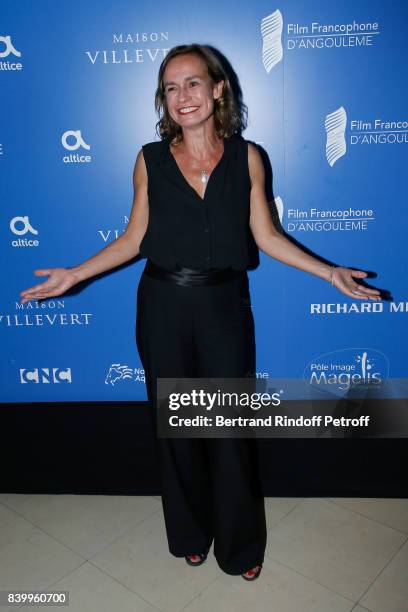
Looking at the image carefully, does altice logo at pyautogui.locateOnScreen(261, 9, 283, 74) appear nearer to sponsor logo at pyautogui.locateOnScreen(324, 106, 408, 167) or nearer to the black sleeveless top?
sponsor logo at pyautogui.locateOnScreen(324, 106, 408, 167)

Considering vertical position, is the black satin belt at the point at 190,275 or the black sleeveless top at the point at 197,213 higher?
the black sleeveless top at the point at 197,213

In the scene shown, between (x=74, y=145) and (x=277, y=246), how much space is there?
100cm

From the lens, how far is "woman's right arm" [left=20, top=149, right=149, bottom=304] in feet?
6.29

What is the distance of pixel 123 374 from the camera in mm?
2617

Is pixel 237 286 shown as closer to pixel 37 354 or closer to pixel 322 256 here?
pixel 322 256

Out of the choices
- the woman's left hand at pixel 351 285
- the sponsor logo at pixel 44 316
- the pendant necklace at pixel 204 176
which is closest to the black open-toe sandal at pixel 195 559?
the sponsor logo at pixel 44 316

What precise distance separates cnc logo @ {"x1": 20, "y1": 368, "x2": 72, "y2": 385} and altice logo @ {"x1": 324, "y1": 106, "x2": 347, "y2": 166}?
5.05 ft

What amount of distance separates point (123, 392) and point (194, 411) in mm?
694

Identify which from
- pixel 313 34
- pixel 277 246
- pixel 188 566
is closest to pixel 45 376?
pixel 188 566

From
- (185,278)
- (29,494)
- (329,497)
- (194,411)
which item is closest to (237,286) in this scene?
(185,278)

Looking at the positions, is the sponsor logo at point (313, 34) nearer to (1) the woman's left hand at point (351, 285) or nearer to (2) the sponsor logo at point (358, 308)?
(1) the woman's left hand at point (351, 285)

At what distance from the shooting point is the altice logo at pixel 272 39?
2.14 m

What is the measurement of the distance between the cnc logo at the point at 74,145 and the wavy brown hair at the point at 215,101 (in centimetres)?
51

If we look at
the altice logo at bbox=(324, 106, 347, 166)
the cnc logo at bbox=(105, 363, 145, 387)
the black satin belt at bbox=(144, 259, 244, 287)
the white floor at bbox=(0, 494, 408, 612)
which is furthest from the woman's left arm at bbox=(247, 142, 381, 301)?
the white floor at bbox=(0, 494, 408, 612)
